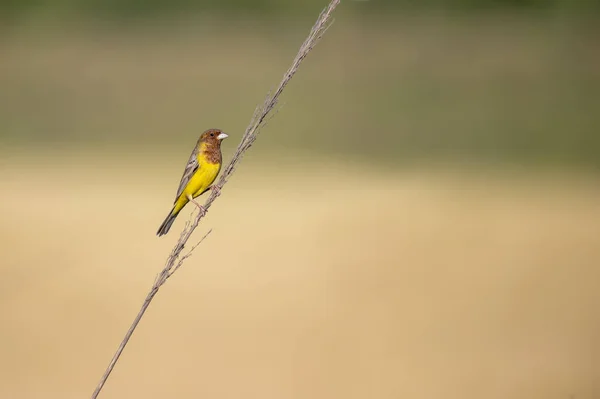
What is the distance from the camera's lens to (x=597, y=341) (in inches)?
299

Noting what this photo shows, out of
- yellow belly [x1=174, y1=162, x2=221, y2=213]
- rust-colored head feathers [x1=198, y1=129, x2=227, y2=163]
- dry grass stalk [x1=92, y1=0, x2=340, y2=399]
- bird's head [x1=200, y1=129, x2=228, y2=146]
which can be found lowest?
dry grass stalk [x1=92, y1=0, x2=340, y2=399]

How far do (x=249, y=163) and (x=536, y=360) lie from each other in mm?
6221

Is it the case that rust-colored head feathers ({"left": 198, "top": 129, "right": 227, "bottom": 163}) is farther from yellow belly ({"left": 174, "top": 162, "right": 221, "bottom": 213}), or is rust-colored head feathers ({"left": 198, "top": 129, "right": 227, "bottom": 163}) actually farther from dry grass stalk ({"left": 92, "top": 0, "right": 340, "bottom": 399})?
dry grass stalk ({"left": 92, "top": 0, "right": 340, "bottom": 399})

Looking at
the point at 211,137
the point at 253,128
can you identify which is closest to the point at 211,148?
the point at 211,137

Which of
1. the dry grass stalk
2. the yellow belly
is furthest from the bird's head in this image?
the dry grass stalk

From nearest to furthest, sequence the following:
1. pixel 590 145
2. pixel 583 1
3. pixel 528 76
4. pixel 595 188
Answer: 1. pixel 595 188
2. pixel 590 145
3. pixel 528 76
4. pixel 583 1

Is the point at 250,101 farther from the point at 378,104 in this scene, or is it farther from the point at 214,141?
the point at 214,141

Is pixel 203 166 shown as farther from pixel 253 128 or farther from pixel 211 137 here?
pixel 253 128

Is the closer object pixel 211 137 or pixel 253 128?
pixel 253 128

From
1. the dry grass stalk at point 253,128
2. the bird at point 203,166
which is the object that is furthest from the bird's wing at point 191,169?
the dry grass stalk at point 253,128

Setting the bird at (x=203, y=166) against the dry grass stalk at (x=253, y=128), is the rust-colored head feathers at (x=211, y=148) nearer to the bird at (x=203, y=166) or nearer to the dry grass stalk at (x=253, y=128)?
the bird at (x=203, y=166)

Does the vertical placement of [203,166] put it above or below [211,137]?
below

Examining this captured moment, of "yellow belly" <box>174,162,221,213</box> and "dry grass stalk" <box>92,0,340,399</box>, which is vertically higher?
"yellow belly" <box>174,162,221,213</box>

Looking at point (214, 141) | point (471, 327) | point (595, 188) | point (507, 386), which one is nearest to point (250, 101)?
point (595, 188)
